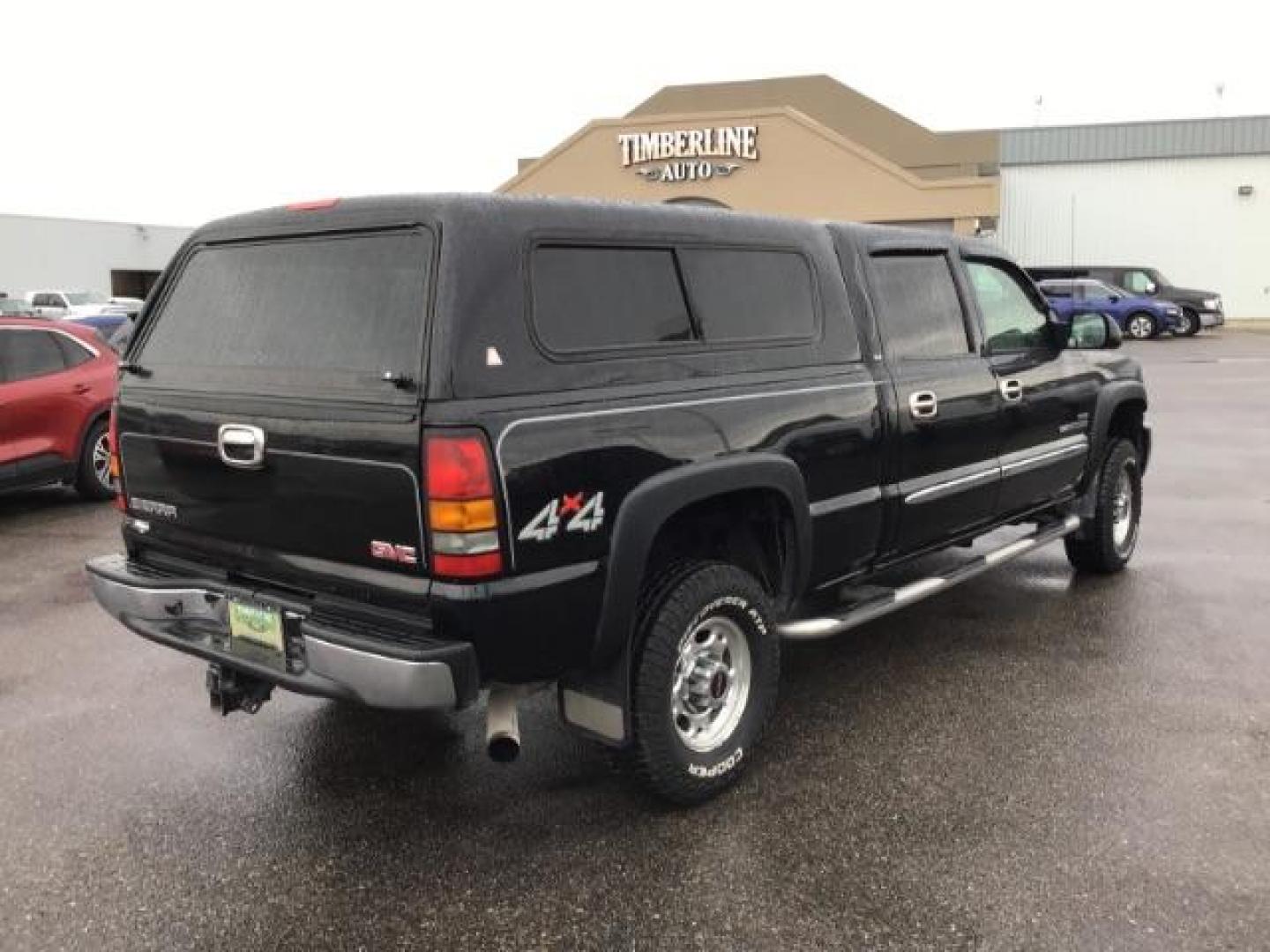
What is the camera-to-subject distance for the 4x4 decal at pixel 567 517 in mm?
3020

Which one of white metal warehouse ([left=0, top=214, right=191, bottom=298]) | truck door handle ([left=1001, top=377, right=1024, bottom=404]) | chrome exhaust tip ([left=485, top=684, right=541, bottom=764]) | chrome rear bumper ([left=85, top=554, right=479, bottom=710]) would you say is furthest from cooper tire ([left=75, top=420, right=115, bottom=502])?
white metal warehouse ([left=0, top=214, right=191, bottom=298])

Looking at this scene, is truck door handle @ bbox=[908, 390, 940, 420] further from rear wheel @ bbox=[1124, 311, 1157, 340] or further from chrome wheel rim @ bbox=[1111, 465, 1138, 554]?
rear wheel @ bbox=[1124, 311, 1157, 340]

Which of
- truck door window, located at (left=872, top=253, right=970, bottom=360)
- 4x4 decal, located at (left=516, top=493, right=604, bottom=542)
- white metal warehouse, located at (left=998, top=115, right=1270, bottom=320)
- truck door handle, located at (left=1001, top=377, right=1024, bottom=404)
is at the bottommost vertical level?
4x4 decal, located at (left=516, top=493, right=604, bottom=542)

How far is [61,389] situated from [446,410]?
6.92 metres

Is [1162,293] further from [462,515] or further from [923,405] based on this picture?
[462,515]

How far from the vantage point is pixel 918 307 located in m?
4.73

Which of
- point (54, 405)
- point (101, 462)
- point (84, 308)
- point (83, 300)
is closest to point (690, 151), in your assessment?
point (84, 308)

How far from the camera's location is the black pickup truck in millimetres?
2990

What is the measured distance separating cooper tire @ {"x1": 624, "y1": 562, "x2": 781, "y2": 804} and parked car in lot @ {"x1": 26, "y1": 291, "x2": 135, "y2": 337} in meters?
22.8

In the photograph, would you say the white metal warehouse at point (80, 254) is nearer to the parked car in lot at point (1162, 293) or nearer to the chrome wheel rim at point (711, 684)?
the parked car in lot at point (1162, 293)

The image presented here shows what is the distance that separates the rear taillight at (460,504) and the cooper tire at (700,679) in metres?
0.73

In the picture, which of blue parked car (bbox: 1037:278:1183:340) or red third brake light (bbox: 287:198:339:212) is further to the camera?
blue parked car (bbox: 1037:278:1183:340)

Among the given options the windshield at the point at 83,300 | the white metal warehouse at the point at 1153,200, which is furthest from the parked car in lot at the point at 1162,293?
the windshield at the point at 83,300

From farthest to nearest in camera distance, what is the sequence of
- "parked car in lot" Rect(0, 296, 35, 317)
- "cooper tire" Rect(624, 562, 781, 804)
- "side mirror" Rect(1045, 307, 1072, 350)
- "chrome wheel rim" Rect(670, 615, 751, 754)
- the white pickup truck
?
the white pickup truck < "parked car in lot" Rect(0, 296, 35, 317) < "side mirror" Rect(1045, 307, 1072, 350) < "chrome wheel rim" Rect(670, 615, 751, 754) < "cooper tire" Rect(624, 562, 781, 804)
